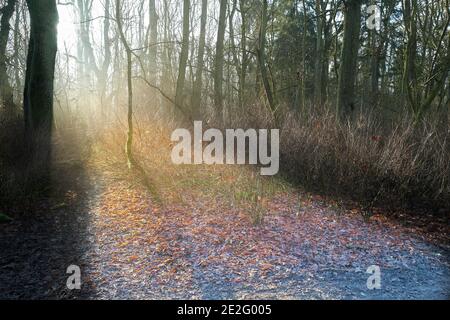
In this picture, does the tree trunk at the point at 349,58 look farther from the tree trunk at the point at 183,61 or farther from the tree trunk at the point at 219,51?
the tree trunk at the point at 219,51

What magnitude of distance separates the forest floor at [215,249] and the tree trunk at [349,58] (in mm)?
2328

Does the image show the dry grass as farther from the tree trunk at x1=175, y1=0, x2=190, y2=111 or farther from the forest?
the tree trunk at x1=175, y1=0, x2=190, y2=111

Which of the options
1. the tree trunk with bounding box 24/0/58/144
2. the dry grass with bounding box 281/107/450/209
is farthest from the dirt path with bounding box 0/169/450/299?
the tree trunk with bounding box 24/0/58/144

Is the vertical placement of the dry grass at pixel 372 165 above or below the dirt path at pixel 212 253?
above

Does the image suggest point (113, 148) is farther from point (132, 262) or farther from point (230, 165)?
point (132, 262)

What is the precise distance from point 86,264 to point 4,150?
10.8ft

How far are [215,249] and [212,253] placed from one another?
10cm

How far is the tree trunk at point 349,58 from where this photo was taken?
653 centimetres

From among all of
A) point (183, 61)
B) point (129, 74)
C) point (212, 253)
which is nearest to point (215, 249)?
point (212, 253)

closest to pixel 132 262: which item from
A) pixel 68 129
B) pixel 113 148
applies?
pixel 113 148

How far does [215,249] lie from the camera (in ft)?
12.0

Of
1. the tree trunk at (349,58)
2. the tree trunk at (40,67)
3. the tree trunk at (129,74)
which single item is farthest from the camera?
the tree trunk at (349,58)

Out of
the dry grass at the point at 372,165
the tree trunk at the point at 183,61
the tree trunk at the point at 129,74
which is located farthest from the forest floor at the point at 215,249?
the tree trunk at the point at 183,61

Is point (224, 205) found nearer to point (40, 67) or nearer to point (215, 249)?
point (215, 249)
